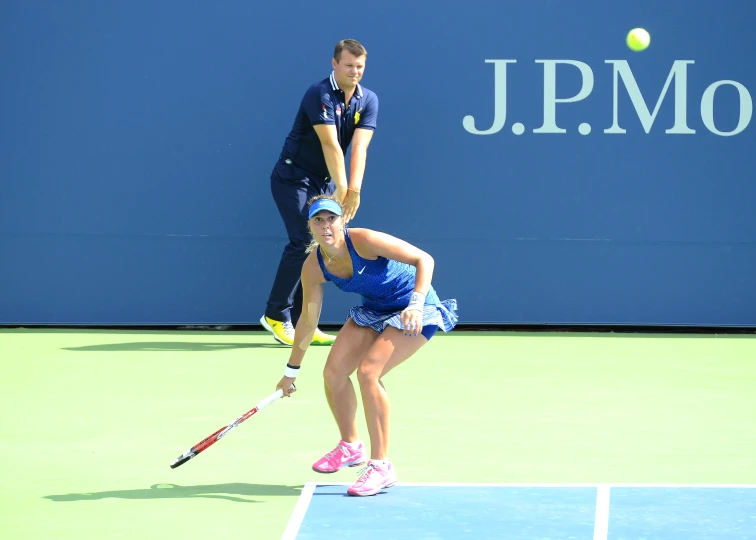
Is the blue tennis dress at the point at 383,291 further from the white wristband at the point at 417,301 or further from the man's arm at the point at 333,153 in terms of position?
the man's arm at the point at 333,153

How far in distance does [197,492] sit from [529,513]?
1.21m

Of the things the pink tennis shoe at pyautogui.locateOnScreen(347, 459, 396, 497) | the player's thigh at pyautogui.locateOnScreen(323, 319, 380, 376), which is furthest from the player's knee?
the pink tennis shoe at pyautogui.locateOnScreen(347, 459, 396, 497)

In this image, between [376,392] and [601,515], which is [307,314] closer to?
[376,392]

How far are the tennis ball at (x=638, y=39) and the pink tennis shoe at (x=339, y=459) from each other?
15.5ft

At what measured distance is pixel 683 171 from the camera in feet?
30.6

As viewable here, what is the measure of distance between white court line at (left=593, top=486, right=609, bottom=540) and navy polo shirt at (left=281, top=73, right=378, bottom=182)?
379 centimetres

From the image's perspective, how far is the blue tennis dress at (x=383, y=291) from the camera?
5211 millimetres

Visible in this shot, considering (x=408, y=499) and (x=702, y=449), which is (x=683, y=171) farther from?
(x=408, y=499)

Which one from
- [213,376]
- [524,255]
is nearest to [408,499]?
[213,376]

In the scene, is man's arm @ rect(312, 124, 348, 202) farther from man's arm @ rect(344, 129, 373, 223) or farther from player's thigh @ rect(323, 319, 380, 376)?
player's thigh @ rect(323, 319, 380, 376)

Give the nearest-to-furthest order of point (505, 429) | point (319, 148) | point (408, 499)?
point (408, 499)
point (505, 429)
point (319, 148)

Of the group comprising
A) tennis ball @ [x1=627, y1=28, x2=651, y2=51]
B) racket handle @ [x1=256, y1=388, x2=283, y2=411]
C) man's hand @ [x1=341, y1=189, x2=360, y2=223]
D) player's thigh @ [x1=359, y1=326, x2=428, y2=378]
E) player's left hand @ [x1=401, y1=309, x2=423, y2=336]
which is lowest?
racket handle @ [x1=256, y1=388, x2=283, y2=411]

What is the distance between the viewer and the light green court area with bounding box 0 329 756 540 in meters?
4.83

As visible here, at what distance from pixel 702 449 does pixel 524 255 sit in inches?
150
